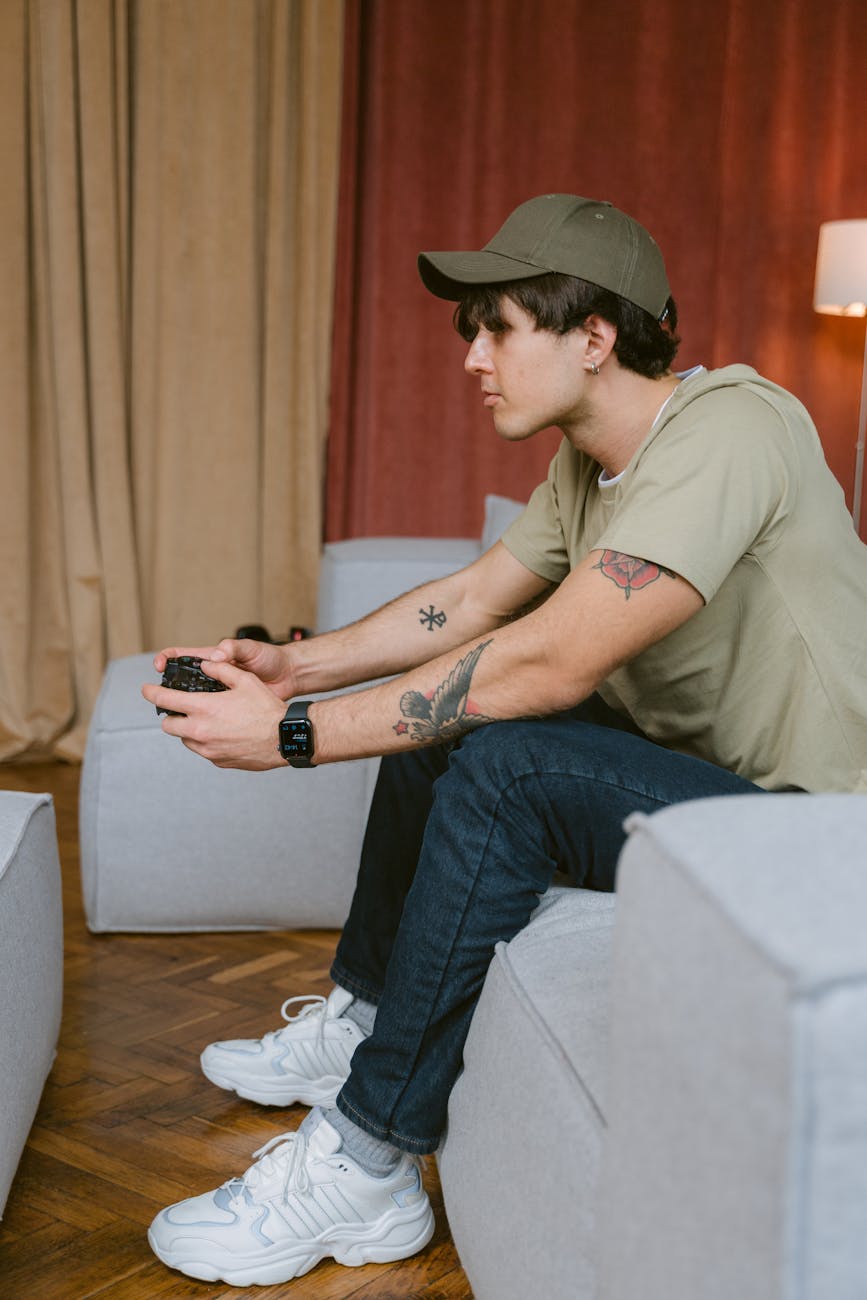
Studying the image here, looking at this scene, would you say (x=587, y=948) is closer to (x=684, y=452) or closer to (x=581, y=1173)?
(x=581, y=1173)

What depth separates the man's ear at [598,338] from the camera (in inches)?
54.7

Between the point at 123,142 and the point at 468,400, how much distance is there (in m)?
1.09

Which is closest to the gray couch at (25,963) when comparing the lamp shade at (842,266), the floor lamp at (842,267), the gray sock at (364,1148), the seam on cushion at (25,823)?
the seam on cushion at (25,823)

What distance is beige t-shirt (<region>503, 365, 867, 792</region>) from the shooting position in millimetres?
1151

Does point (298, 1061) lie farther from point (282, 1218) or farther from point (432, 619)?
point (432, 619)

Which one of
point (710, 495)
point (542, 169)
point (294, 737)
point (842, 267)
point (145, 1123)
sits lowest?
point (145, 1123)

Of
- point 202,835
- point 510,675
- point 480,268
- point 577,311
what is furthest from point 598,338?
point 202,835

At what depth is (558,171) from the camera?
→ 3.48 metres

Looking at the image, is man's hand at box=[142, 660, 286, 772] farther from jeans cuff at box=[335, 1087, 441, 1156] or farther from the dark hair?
the dark hair

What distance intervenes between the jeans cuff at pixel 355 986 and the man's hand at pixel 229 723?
0.27 metres

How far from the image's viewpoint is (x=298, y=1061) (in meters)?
1.46

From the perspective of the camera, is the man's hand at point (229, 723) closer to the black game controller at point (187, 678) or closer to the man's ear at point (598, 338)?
the black game controller at point (187, 678)

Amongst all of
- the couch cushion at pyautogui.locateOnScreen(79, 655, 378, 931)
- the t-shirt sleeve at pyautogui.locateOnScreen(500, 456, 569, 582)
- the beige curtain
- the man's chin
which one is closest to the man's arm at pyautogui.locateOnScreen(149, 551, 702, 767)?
the man's chin

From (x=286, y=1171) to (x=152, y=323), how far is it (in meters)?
2.49
